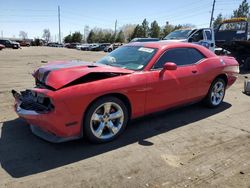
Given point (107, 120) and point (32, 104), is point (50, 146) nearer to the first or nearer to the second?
point (32, 104)

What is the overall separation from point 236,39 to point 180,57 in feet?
33.5

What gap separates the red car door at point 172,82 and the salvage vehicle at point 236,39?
28.4ft

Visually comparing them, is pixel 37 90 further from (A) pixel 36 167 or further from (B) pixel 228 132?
(B) pixel 228 132

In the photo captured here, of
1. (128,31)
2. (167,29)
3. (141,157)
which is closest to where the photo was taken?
(141,157)

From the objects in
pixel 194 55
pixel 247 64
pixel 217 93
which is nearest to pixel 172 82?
pixel 194 55

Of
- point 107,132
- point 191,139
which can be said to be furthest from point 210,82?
point 107,132

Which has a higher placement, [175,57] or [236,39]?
[236,39]

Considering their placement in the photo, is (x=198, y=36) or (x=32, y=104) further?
(x=198, y=36)

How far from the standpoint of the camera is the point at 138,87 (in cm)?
431

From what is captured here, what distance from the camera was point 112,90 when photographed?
13.1 ft

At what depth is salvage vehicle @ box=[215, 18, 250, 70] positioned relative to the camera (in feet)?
42.6

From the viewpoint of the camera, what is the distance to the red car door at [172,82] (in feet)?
14.9

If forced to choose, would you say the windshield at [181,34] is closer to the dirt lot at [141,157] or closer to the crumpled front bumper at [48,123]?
the dirt lot at [141,157]

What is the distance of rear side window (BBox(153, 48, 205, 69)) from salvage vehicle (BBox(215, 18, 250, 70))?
27.0 ft
